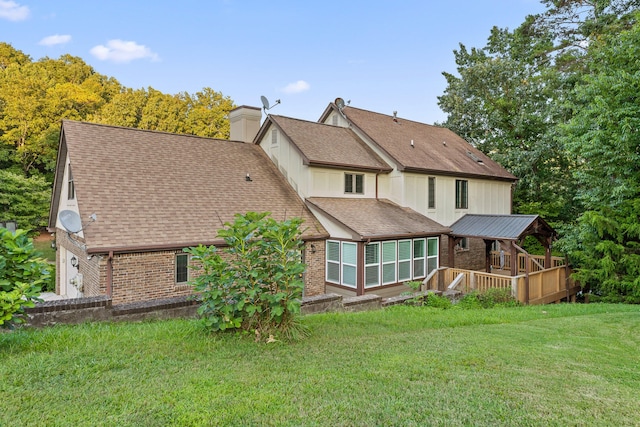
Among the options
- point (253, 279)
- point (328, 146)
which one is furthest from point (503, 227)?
point (253, 279)

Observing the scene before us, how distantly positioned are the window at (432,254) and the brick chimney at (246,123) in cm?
962

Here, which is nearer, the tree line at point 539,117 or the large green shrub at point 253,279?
the large green shrub at point 253,279

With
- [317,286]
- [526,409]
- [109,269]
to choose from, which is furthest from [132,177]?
[526,409]

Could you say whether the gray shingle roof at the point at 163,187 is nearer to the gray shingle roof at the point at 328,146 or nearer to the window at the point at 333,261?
the window at the point at 333,261

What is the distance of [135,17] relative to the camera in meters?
17.0

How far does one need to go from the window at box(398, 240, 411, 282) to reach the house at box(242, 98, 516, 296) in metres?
0.04

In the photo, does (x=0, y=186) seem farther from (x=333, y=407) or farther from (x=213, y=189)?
(x=333, y=407)

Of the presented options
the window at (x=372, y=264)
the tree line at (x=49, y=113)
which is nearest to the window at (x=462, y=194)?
the window at (x=372, y=264)

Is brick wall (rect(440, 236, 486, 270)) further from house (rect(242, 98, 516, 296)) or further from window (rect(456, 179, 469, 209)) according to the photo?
window (rect(456, 179, 469, 209))

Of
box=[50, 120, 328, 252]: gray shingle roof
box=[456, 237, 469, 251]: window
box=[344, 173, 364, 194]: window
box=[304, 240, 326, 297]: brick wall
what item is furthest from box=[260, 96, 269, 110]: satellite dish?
box=[456, 237, 469, 251]: window

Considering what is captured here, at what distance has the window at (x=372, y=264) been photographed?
12.7 m

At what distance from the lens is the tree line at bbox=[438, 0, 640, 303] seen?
12852 mm

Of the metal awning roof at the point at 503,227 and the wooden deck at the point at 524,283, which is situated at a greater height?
the metal awning roof at the point at 503,227

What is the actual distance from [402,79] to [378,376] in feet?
68.4
